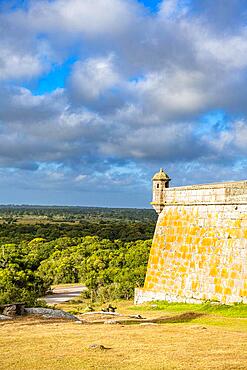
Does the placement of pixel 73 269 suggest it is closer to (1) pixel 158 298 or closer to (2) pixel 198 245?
(1) pixel 158 298

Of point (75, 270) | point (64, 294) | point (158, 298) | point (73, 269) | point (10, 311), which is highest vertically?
point (10, 311)

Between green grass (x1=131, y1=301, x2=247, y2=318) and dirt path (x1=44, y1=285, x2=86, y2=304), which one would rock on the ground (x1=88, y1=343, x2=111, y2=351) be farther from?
dirt path (x1=44, y1=285, x2=86, y2=304)

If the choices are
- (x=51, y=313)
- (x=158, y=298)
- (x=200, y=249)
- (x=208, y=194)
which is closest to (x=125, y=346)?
(x=51, y=313)

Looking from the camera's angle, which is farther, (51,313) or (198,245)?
(198,245)

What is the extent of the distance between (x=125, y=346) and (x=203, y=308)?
7.42m

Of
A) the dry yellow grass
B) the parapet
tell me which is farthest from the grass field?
the parapet

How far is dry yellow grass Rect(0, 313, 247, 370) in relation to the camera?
9484 millimetres

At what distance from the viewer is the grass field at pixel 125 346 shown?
9508 millimetres

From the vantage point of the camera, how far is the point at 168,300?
20562mm

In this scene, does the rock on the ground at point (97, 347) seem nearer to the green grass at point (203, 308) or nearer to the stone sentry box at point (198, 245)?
the green grass at point (203, 308)

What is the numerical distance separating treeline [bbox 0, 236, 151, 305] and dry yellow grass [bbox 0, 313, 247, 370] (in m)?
12.4

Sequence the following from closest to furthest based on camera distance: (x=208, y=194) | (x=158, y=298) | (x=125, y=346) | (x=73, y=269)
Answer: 1. (x=125, y=346)
2. (x=208, y=194)
3. (x=158, y=298)
4. (x=73, y=269)

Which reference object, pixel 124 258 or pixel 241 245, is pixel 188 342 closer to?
pixel 241 245

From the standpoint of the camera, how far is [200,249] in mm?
19719
